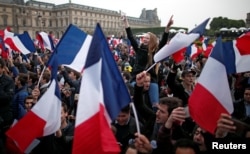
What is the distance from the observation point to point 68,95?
579 cm

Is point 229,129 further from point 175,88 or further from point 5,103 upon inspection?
point 5,103

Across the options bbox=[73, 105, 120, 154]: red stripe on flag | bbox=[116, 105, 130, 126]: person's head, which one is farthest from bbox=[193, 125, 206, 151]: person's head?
bbox=[73, 105, 120, 154]: red stripe on flag

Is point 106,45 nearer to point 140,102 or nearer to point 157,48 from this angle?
point 140,102

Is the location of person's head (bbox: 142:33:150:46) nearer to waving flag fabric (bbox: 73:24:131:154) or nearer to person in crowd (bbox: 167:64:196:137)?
person in crowd (bbox: 167:64:196:137)

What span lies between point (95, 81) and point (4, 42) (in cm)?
838

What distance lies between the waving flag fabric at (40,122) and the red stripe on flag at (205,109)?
1.33m

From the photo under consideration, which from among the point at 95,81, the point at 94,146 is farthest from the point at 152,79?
the point at 94,146

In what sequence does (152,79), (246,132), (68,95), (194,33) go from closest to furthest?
(246,132) → (194,33) → (152,79) → (68,95)

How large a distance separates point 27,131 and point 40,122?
0.51 feet

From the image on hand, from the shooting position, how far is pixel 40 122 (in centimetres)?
285

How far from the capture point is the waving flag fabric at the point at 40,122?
2787mm

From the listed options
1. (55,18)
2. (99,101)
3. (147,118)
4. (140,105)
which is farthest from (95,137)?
(55,18)

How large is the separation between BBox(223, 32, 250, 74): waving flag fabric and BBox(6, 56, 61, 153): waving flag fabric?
2.63 meters

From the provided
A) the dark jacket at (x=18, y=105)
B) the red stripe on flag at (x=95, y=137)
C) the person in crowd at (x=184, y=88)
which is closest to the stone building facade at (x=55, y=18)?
the dark jacket at (x=18, y=105)
